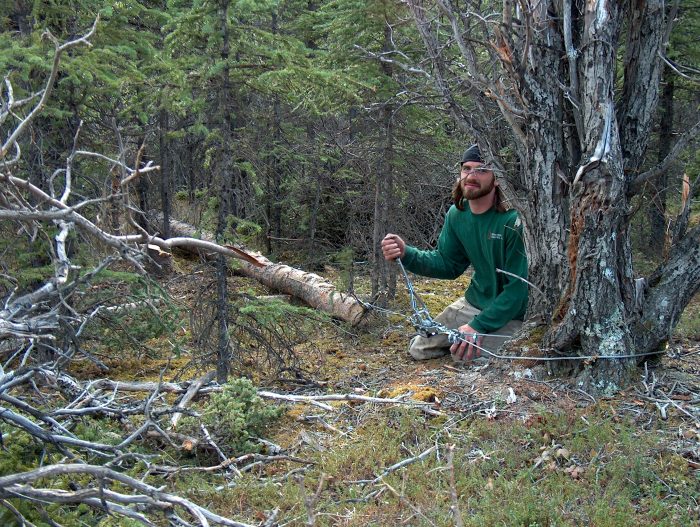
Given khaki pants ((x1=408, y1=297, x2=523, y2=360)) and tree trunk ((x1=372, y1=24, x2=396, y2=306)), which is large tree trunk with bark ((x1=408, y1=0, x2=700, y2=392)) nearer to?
khaki pants ((x1=408, y1=297, x2=523, y2=360))

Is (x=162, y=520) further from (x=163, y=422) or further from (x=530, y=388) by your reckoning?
(x=530, y=388)

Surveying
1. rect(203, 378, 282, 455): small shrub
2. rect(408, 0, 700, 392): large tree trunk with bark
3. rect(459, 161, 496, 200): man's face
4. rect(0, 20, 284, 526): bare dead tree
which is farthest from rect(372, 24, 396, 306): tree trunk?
rect(0, 20, 284, 526): bare dead tree

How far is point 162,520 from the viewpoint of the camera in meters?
3.83

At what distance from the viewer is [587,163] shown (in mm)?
4707

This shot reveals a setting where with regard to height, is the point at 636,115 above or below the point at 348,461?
above

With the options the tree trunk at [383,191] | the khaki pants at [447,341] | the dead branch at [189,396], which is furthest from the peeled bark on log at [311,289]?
the dead branch at [189,396]

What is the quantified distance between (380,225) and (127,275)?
11.5 feet

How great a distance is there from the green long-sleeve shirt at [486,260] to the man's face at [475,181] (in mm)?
229

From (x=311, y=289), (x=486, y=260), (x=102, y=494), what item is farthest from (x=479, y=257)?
(x=102, y=494)

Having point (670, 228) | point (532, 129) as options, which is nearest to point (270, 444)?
point (532, 129)

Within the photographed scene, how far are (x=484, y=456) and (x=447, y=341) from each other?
7.31ft

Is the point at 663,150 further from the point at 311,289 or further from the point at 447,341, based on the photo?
the point at 447,341

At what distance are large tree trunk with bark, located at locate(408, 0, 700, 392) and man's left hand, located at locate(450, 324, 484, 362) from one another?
0.71 metres

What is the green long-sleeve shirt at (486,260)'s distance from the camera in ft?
19.2
